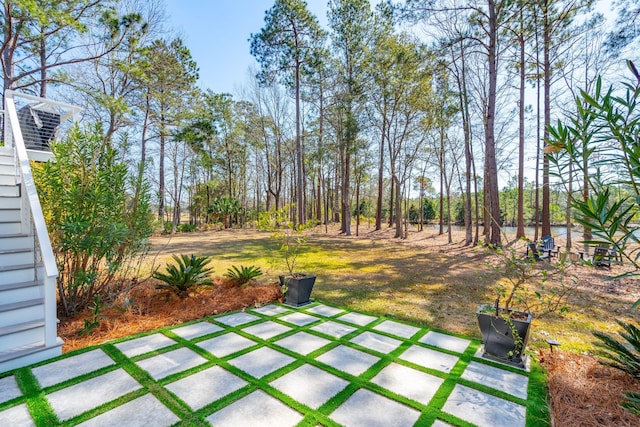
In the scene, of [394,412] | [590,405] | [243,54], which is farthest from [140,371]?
[243,54]

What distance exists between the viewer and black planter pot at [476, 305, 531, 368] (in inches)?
92.7

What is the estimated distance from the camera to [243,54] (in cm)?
1376

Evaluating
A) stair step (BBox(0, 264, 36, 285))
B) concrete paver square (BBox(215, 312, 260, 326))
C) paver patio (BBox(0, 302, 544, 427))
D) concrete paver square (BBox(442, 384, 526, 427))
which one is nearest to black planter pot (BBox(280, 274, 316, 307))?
concrete paver square (BBox(215, 312, 260, 326))

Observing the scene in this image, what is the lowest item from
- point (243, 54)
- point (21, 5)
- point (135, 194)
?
point (135, 194)

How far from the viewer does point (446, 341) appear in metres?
2.81

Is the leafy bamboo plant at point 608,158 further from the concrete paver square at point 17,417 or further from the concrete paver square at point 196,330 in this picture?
the concrete paver square at point 17,417

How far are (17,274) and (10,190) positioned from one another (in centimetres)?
164

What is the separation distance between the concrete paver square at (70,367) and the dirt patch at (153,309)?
25cm

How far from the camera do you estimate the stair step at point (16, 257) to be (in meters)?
2.76

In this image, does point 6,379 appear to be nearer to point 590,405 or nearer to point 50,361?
point 50,361

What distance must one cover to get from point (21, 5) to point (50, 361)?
24.1ft

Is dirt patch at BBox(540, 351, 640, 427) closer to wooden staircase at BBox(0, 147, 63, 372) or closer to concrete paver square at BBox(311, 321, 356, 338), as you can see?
concrete paver square at BBox(311, 321, 356, 338)

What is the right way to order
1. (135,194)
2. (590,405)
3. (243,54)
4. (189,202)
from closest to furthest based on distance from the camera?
(590,405), (135,194), (243,54), (189,202)

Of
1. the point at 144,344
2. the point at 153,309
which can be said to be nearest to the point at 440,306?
the point at 144,344
